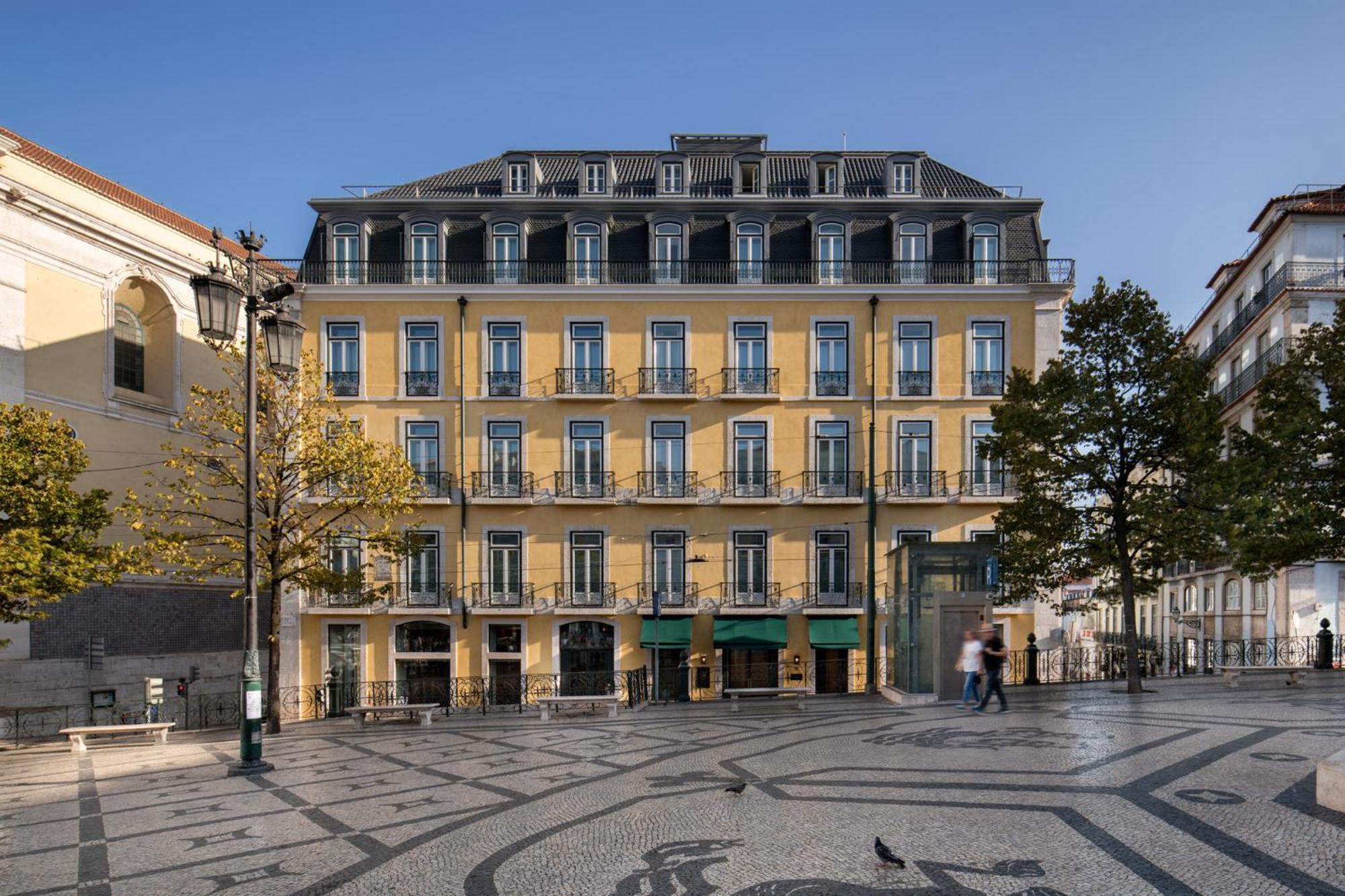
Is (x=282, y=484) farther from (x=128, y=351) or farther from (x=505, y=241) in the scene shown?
(x=505, y=241)

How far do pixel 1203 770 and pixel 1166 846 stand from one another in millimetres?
3495

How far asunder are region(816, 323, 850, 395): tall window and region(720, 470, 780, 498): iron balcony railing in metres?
3.27

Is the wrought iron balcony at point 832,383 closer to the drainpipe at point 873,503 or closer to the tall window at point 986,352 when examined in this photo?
the drainpipe at point 873,503

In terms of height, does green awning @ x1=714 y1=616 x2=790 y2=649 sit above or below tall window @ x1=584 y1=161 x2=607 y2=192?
below

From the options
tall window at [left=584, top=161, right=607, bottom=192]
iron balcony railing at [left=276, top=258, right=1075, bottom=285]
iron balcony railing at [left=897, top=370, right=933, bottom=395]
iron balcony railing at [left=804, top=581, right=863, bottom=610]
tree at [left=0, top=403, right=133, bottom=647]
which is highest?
tall window at [left=584, top=161, right=607, bottom=192]

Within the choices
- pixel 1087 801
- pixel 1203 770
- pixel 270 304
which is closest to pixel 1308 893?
pixel 1087 801

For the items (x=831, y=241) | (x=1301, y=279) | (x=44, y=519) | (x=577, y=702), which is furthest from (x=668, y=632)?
(x=1301, y=279)

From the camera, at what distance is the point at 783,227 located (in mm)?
32656

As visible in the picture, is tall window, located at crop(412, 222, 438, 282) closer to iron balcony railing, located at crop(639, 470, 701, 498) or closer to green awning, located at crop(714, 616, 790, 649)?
iron balcony railing, located at crop(639, 470, 701, 498)

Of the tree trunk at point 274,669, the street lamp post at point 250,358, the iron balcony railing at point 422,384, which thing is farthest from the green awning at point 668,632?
the street lamp post at point 250,358

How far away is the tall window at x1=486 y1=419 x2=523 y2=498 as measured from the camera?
31.6 meters

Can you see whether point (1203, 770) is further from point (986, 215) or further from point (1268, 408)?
point (986, 215)

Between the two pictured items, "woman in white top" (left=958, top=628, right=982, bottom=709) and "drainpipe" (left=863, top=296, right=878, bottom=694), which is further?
"drainpipe" (left=863, top=296, right=878, bottom=694)

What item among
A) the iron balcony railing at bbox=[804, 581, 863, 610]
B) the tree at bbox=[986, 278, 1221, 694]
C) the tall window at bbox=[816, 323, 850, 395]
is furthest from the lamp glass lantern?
the iron balcony railing at bbox=[804, 581, 863, 610]
